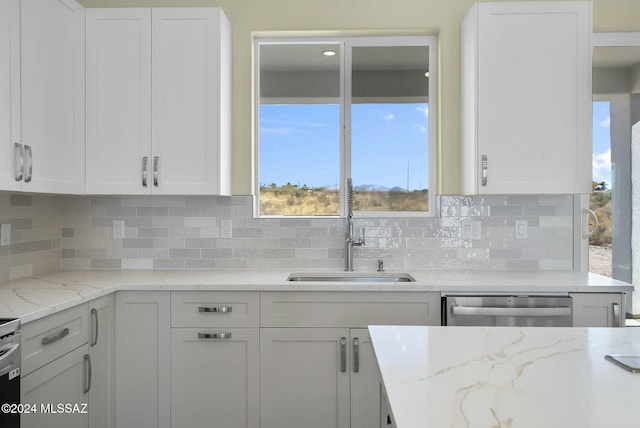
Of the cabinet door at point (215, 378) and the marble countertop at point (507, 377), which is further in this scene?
the cabinet door at point (215, 378)

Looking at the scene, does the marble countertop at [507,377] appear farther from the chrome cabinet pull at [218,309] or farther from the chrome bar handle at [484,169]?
the chrome bar handle at [484,169]

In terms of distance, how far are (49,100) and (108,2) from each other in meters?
1.05

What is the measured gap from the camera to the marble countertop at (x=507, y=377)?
878 millimetres

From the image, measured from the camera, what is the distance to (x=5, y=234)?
2586 mm

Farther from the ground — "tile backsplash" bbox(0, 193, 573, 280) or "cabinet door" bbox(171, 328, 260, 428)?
"tile backsplash" bbox(0, 193, 573, 280)

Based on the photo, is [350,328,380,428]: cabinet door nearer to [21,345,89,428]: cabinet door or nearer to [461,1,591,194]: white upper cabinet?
[461,1,591,194]: white upper cabinet

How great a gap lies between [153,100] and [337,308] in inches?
62.8

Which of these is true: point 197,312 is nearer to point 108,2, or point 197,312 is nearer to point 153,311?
point 153,311

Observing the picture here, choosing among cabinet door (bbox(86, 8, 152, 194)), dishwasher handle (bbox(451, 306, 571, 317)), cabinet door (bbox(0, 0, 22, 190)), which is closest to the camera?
cabinet door (bbox(0, 0, 22, 190))

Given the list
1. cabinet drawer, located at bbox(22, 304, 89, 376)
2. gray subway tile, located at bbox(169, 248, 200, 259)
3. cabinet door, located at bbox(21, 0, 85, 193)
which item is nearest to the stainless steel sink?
gray subway tile, located at bbox(169, 248, 200, 259)

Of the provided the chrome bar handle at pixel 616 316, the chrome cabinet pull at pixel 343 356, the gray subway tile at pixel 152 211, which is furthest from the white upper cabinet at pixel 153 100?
the chrome bar handle at pixel 616 316

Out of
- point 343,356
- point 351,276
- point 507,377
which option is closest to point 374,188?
point 351,276

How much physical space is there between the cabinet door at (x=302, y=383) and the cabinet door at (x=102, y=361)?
0.77 meters

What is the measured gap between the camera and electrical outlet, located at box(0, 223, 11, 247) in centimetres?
256
